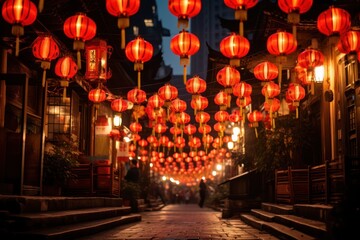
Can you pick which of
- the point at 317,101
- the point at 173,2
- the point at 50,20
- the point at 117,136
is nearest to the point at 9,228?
the point at 173,2

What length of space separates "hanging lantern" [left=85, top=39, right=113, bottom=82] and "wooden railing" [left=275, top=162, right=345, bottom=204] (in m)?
8.10

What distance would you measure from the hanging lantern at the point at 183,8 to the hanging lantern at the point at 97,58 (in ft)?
27.9

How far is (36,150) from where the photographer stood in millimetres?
13945

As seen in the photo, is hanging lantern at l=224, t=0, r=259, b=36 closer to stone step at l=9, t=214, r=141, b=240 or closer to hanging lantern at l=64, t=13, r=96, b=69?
hanging lantern at l=64, t=13, r=96, b=69

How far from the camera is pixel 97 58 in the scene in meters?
20.7

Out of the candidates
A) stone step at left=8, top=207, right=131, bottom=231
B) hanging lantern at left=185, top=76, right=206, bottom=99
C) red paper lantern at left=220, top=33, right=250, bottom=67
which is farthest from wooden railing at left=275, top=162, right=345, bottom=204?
stone step at left=8, top=207, right=131, bottom=231

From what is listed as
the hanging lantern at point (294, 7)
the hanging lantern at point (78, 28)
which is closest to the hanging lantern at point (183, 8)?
the hanging lantern at point (294, 7)

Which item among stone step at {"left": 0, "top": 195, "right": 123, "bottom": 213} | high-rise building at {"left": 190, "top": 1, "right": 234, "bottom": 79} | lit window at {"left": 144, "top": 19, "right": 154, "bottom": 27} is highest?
high-rise building at {"left": 190, "top": 1, "right": 234, "bottom": 79}

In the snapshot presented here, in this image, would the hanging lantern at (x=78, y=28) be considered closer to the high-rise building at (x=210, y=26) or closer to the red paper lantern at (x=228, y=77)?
the red paper lantern at (x=228, y=77)

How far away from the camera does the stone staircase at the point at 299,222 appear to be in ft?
31.8

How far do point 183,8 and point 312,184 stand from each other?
20.6 feet

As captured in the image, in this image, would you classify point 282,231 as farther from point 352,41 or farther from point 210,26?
point 210,26

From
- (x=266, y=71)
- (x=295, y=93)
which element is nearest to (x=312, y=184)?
(x=266, y=71)

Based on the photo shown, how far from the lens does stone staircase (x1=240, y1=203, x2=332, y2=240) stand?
9.70 meters
